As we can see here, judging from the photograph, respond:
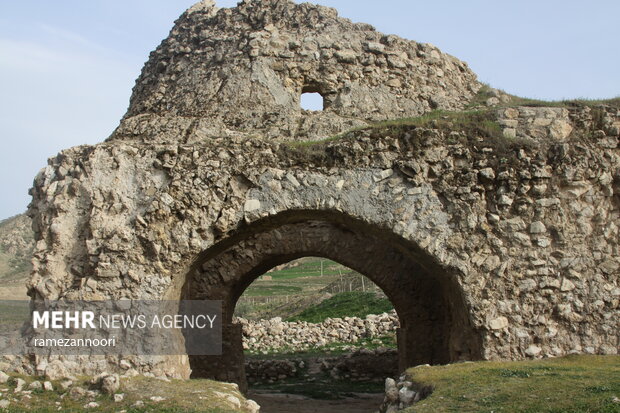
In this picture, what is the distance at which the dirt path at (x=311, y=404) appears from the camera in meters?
11.1

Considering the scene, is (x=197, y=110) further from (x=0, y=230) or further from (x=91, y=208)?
(x=0, y=230)

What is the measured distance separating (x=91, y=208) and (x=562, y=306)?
5.98 meters

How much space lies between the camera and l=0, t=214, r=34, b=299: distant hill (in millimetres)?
28828

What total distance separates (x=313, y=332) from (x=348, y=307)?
340 cm

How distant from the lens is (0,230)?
1628 inches

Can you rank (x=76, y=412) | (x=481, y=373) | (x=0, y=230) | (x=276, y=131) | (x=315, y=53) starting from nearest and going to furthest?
(x=76, y=412), (x=481, y=373), (x=276, y=131), (x=315, y=53), (x=0, y=230)

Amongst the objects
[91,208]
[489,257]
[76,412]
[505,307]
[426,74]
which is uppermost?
[426,74]

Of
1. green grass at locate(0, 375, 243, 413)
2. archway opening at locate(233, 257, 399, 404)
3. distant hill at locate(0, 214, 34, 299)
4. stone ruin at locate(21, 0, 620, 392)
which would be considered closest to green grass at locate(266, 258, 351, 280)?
distant hill at locate(0, 214, 34, 299)

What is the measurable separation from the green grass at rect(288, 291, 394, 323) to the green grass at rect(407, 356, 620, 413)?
39.4ft

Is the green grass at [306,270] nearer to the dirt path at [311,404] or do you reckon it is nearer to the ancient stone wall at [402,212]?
the dirt path at [311,404]

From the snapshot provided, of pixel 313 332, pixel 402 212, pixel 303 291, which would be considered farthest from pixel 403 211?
pixel 303 291

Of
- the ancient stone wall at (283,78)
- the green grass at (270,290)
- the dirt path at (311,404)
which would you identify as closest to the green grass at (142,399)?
the ancient stone wall at (283,78)

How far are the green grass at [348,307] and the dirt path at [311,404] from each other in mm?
7296

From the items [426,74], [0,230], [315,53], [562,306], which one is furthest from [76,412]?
[0,230]
